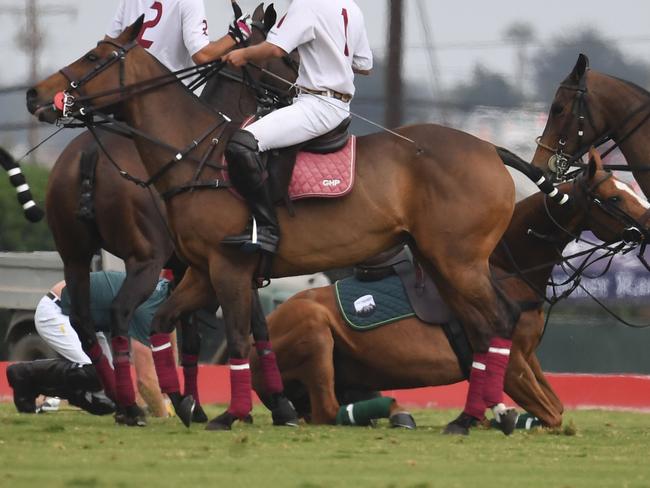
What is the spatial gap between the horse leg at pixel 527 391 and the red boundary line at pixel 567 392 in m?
4.09

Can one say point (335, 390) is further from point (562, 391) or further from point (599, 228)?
point (562, 391)

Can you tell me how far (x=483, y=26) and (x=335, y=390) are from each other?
21.8ft

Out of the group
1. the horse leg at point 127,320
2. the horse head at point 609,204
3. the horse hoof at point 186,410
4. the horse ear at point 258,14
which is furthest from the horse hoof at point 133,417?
the horse head at point 609,204

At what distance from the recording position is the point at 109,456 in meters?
8.91

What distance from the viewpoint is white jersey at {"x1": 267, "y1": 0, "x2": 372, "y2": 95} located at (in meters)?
10.7

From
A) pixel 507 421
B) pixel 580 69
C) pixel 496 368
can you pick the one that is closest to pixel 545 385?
pixel 507 421

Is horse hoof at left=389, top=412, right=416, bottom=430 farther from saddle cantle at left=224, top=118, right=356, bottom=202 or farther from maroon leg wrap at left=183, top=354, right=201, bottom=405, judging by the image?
saddle cantle at left=224, top=118, right=356, bottom=202

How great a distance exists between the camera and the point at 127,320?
37.5 ft

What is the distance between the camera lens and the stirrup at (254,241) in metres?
10.6

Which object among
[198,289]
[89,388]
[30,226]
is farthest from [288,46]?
[30,226]

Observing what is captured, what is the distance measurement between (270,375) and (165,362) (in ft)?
2.51

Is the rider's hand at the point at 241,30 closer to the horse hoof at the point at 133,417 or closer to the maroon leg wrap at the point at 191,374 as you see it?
the maroon leg wrap at the point at 191,374

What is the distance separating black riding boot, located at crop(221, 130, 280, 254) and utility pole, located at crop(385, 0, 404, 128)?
22.5ft

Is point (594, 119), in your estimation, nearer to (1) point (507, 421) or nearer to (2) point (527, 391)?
(2) point (527, 391)
